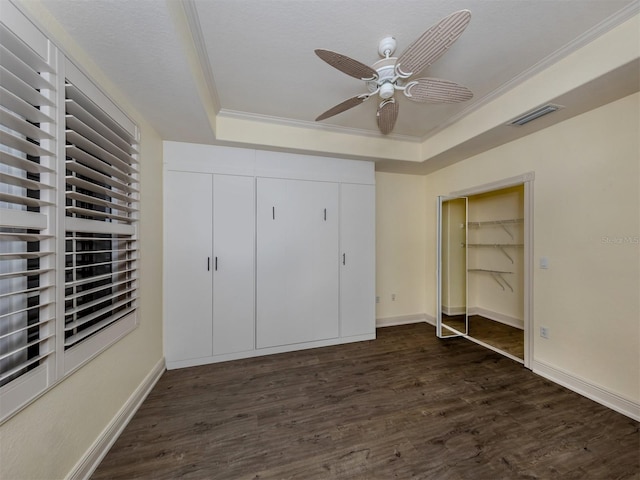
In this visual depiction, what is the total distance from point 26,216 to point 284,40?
1787mm

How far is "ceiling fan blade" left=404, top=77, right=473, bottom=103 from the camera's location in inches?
62.7

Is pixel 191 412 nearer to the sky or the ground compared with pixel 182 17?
nearer to the ground

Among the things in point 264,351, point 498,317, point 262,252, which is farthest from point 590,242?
point 264,351

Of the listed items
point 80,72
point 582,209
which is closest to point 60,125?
point 80,72

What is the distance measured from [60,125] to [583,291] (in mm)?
3986

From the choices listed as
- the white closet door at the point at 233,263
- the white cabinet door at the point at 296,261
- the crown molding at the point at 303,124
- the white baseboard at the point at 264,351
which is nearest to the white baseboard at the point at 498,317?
the white baseboard at the point at 264,351

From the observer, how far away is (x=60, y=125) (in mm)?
1267

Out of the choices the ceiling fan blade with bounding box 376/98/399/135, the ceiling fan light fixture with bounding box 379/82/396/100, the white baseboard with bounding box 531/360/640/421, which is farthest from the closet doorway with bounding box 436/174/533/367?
the ceiling fan light fixture with bounding box 379/82/396/100

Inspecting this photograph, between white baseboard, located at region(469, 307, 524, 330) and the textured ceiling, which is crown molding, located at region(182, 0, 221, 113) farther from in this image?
white baseboard, located at region(469, 307, 524, 330)

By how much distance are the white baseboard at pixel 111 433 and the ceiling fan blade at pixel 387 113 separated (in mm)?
2998

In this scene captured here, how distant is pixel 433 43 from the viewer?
4.22 feet

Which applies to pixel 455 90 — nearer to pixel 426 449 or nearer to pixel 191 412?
pixel 426 449

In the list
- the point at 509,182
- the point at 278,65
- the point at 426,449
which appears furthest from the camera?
the point at 509,182

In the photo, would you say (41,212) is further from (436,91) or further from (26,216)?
(436,91)
